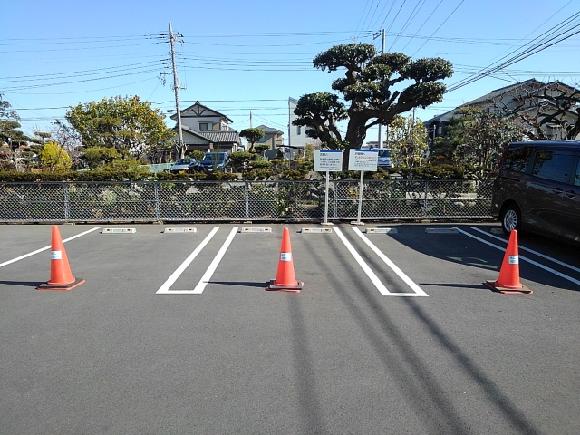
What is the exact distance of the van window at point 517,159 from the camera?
25.7ft

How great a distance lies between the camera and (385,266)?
6402mm

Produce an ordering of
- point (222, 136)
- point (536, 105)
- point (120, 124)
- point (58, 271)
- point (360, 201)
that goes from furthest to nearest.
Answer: point (222, 136)
point (120, 124)
point (536, 105)
point (360, 201)
point (58, 271)

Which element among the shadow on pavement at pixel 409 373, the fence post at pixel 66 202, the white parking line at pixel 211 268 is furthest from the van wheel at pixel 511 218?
the fence post at pixel 66 202

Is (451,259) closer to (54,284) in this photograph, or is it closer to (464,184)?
(464,184)

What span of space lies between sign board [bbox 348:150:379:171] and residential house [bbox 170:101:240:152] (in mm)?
39879

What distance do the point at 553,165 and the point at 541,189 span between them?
1.42 ft

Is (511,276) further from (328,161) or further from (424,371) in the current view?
(328,161)

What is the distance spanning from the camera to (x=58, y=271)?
5.29 metres

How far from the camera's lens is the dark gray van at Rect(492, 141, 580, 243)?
6.56m

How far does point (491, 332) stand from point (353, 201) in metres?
6.70

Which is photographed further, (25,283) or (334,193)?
(334,193)

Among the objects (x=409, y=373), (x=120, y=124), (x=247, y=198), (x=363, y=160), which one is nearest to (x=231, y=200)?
(x=247, y=198)

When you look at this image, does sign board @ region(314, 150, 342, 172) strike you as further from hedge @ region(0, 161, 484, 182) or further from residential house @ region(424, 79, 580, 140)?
residential house @ region(424, 79, 580, 140)

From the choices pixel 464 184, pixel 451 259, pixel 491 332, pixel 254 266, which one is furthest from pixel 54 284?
pixel 464 184
